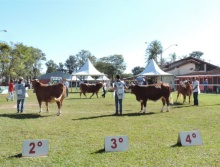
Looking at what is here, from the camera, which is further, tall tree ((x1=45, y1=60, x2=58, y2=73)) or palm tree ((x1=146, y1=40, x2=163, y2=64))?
tall tree ((x1=45, y1=60, x2=58, y2=73))

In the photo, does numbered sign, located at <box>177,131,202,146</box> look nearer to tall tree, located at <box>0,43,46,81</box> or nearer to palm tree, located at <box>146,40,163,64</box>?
tall tree, located at <box>0,43,46,81</box>

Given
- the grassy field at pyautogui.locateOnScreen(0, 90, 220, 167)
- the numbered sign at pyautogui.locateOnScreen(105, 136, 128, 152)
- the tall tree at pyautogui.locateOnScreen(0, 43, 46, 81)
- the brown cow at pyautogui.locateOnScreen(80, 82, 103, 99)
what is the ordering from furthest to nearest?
the tall tree at pyautogui.locateOnScreen(0, 43, 46, 81)
the brown cow at pyautogui.locateOnScreen(80, 82, 103, 99)
the numbered sign at pyautogui.locateOnScreen(105, 136, 128, 152)
the grassy field at pyautogui.locateOnScreen(0, 90, 220, 167)

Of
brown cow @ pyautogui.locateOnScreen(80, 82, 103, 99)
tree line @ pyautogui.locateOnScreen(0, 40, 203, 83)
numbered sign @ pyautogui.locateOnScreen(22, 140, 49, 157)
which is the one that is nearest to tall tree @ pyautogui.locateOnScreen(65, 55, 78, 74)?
tree line @ pyautogui.locateOnScreen(0, 40, 203, 83)

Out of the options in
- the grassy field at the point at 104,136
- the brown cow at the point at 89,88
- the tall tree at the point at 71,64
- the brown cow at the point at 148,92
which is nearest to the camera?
the grassy field at the point at 104,136

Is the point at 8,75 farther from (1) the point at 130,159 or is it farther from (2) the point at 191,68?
(1) the point at 130,159

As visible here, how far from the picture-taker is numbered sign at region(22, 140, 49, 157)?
6.79m

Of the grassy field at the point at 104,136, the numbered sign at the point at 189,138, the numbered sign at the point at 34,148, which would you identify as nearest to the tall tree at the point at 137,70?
the grassy field at the point at 104,136

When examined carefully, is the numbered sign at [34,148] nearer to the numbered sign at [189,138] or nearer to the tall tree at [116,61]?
the numbered sign at [189,138]

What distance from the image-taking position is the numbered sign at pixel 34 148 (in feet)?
22.3

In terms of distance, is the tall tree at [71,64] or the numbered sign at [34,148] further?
the tall tree at [71,64]

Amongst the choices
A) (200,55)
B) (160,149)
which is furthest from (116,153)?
(200,55)

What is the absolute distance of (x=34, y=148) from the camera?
269 inches

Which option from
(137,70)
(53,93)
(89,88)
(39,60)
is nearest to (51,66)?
(39,60)

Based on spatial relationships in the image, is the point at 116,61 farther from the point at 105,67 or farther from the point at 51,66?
the point at 51,66
